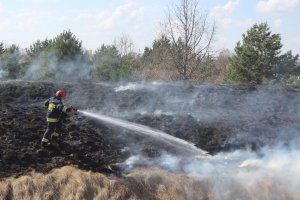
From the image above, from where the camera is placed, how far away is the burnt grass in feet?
35.7

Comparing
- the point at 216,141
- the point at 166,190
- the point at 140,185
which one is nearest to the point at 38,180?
the point at 140,185

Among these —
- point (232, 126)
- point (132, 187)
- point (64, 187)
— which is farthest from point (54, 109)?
point (232, 126)

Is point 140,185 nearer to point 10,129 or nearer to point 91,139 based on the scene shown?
point 91,139

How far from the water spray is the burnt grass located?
323 millimetres

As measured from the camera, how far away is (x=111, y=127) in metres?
14.0

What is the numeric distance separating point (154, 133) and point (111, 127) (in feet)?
4.86

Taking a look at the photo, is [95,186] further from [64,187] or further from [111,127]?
[111,127]

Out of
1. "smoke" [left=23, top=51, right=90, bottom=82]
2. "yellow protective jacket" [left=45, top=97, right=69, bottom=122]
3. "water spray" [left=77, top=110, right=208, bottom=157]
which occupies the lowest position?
"water spray" [left=77, top=110, right=208, bottom=157]

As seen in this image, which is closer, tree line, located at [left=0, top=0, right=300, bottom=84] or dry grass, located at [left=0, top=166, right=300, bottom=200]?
dry grass, located at [left=0, top=166, right=300, bottom=200]

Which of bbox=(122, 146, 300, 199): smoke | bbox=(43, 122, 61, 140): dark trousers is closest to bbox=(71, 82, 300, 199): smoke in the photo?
bbox=(122, 146, 300, 199): smoke

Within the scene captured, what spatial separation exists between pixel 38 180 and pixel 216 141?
6501 millimetres

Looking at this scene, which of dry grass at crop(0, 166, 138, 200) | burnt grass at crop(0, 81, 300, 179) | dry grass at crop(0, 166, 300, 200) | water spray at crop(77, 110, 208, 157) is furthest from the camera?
water spray at crop(77, 110, 208, 157)

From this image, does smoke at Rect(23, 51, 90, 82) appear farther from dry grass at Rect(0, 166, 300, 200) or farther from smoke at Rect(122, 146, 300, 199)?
dry grass at Rect(0, 166, 300, 200)

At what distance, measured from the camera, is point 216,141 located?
13836 millimetres
